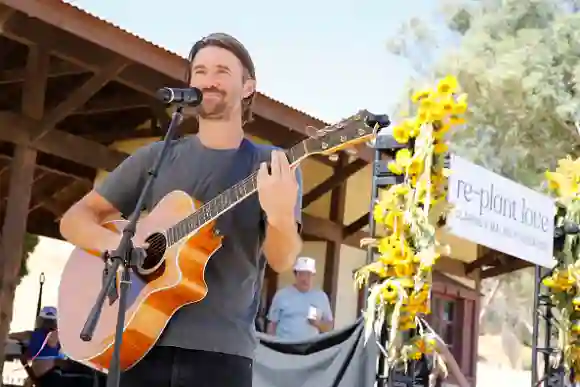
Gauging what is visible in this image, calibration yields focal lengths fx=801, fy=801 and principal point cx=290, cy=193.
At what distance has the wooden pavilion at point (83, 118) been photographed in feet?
17.5

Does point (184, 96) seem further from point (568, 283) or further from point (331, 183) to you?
point (331, 183)

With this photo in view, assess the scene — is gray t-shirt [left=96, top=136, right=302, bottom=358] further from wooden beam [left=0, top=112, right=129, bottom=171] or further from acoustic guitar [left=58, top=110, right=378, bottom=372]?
wooden beam [left=0, top=112, right=129, bottom=171]

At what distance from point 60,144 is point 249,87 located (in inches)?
171

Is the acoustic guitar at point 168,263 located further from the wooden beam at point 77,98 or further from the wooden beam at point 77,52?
the wooden beam at point 77,98

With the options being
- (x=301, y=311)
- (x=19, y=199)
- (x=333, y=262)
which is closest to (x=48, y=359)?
(x=19, y=199)

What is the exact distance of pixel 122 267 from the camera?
2.10 meters

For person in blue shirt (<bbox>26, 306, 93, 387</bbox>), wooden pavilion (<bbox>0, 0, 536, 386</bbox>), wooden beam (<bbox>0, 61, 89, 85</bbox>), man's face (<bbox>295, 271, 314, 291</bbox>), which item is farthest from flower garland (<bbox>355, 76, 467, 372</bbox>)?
wooden beam (<bbox>0, 61, 89, 85</bbox>)

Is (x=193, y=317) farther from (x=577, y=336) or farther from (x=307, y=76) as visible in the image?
(x=307, y=76)

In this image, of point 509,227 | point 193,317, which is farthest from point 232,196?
point 509,227

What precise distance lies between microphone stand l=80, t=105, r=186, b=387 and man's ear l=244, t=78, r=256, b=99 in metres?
0.19

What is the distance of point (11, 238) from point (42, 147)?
800 millimetres

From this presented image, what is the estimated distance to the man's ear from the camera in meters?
2.22

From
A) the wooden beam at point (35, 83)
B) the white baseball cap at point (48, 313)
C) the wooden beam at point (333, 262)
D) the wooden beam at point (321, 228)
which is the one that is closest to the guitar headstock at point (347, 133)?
the wooden beam at point (35, 83)

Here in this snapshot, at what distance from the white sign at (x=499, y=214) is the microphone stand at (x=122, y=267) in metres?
2.36
